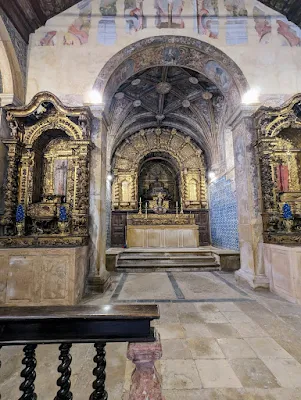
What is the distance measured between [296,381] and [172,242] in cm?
800

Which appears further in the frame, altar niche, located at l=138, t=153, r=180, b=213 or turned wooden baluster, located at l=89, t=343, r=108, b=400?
altar niche, located at l=138, t=153, r=180, b=213

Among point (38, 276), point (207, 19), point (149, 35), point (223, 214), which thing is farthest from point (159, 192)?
point (38, 276)

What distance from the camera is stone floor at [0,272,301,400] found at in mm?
1941

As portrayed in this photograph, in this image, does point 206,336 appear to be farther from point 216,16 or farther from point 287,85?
point 216,16

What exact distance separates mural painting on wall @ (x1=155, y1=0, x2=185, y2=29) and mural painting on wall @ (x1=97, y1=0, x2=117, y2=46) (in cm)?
122

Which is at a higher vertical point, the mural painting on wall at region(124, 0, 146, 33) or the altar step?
the mural painting on wall at region(124, 0, 146, 33)

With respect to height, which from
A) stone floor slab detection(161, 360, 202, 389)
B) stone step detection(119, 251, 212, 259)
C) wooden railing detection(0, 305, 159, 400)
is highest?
wooden railing detection(0, 305, 159, 400)

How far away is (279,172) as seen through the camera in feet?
18.2

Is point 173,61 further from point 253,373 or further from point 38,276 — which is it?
point 253,373

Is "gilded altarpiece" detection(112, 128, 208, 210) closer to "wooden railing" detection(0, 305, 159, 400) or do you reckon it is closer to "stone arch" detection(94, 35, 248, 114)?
"stone arch" detection(94, 35, 248, 114)

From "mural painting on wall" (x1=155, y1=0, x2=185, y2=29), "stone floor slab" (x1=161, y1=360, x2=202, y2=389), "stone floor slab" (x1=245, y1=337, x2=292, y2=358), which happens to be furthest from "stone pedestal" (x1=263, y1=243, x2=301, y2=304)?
"mural painting on wall" (x1=155, y1=0, x2=185, y2=29)

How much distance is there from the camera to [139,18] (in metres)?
5.91

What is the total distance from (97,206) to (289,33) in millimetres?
7200

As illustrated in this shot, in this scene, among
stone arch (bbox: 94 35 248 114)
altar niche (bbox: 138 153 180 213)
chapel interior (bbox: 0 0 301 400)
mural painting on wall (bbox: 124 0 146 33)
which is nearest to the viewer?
chapel interior (bbox: 0 0 301 400)
